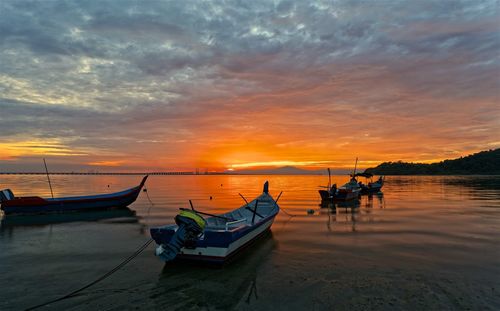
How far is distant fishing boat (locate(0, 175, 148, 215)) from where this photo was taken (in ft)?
84.3

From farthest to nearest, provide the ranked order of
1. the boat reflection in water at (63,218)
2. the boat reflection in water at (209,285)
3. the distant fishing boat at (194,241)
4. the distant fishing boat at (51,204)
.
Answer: the distant fishing boat at (51,204), the boat reflection in water at (63,218), the distant fishing boat at (194,241), the boat reflection in water at (209,285)

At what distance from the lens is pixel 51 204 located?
26406 mm

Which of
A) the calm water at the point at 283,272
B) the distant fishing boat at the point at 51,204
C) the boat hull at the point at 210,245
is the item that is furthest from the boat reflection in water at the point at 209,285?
the distant fishing boat at the point at 51,204

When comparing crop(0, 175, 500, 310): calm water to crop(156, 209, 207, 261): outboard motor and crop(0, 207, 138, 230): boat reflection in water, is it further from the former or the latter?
crop(0, 207, 138, 230): boat reflection in water

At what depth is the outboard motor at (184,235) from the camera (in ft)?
33.3

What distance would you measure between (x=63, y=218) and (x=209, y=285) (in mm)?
21422

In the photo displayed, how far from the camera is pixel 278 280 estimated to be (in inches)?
391

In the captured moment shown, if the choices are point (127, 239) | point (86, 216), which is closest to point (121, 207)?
point (86, 216)

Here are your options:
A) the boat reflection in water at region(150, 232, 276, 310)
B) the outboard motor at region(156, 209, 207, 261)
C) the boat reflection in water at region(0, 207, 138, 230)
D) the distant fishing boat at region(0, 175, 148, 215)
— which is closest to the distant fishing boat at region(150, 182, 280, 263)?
the outboard motor at region(156, 209, 207, 261)

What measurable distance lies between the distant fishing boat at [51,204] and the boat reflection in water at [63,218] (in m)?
0.47

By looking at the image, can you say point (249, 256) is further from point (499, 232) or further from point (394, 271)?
point (499, 232)

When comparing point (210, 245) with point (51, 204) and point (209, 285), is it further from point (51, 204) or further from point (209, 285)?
point (51, 204)

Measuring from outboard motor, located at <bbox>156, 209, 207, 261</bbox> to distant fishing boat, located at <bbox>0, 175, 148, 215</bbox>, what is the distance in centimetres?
2147

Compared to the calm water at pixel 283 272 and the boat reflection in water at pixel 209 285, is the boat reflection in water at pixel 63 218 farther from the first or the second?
the boat reflection in water at pixel 209 285
